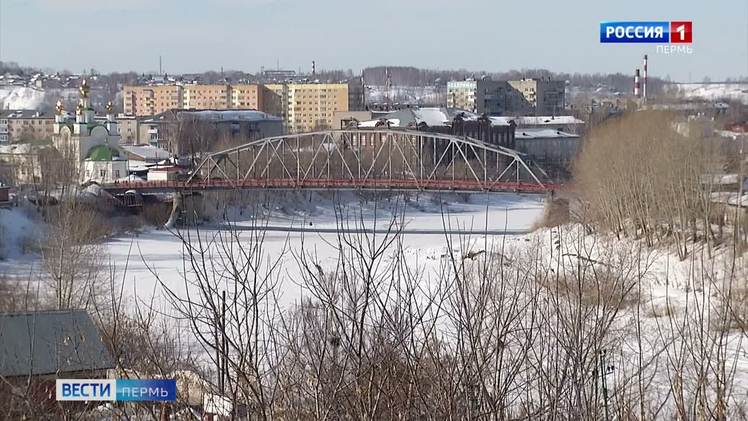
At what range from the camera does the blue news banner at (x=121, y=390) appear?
4.58m

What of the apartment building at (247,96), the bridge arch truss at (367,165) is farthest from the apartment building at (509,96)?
the bridge arch truss at (367,165)

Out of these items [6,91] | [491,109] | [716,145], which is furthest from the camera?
[6,91]

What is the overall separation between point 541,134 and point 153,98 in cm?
3623

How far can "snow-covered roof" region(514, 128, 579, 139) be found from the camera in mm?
59125

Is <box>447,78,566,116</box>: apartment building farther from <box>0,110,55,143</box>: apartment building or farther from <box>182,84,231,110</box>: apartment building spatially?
<box>0,110,55,143</box>: apartment building

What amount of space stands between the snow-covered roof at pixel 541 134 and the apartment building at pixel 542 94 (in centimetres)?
1943

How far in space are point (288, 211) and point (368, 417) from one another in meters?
34.9

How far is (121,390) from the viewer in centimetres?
459

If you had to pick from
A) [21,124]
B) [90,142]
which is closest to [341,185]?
[90,142]

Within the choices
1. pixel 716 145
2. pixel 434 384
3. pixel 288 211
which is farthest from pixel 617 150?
pixel 434 384

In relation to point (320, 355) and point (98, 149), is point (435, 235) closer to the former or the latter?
point (98, 149)

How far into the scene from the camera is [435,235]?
32.5 meters

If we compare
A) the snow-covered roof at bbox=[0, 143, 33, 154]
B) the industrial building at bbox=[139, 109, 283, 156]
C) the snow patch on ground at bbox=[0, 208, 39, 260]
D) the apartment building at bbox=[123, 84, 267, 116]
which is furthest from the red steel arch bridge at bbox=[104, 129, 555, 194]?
the apartment building at bbox=[123, 84, 267, 116]

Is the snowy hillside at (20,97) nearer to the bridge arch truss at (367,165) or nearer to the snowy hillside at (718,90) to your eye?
the bridge arch truss at (367,165)
